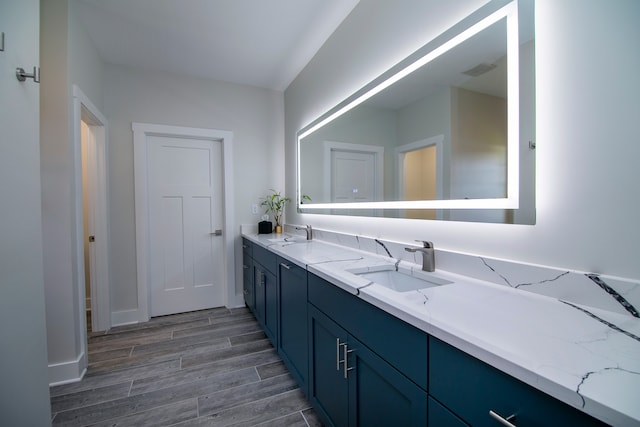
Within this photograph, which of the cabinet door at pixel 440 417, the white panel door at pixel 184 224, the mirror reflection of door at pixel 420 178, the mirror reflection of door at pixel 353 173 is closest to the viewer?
the cabinet door at pixel 440 417

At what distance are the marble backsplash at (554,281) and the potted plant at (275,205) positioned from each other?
222 centimetres

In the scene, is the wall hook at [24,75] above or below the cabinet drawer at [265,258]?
above

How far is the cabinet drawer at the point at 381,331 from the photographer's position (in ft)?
2.55

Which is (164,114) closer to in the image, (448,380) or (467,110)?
(467,110)

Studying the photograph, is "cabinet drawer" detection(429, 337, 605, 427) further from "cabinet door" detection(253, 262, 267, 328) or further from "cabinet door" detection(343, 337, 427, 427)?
"cabinet door" detection(253, 262, 267, 328)

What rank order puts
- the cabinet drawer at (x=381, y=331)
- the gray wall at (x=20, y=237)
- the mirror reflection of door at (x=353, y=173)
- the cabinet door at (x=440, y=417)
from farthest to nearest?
the mirror reflection of door at (x=353, y=173) < the gray wall at (x=20, y=237) < the cabinet drawer at (x=381, y=331) < the cabinet door at (x=440, y=417)

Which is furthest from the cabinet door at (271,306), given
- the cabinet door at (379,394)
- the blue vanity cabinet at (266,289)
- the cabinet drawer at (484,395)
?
the cabinet drawer at (484,395)

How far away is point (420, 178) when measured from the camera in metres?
1.46

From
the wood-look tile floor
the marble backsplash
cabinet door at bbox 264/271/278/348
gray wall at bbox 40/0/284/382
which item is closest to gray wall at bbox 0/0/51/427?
the wood-look tile floor

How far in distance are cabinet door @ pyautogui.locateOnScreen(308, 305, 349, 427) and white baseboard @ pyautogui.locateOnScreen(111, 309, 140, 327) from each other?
7.58 feet

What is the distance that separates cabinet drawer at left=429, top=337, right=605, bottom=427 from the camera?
496 mm

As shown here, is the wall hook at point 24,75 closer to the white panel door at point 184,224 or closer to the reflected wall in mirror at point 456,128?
the reflected wall in mirror at point 456,128

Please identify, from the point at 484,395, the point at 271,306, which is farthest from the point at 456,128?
the point at 271,306

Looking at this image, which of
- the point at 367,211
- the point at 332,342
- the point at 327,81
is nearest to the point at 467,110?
the point at 367,211
